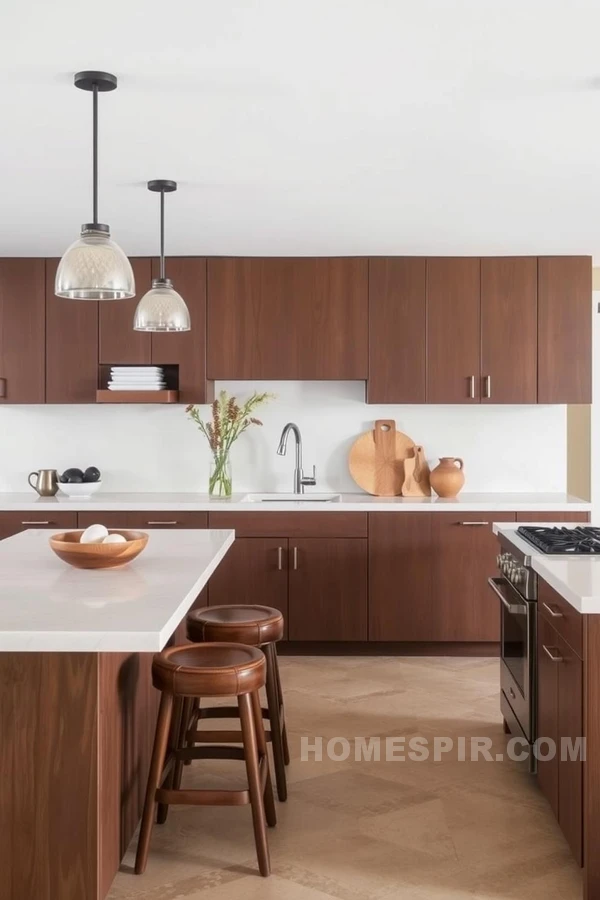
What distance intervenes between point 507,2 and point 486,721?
3.09m

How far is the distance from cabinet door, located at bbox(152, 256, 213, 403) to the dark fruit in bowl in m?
0.79

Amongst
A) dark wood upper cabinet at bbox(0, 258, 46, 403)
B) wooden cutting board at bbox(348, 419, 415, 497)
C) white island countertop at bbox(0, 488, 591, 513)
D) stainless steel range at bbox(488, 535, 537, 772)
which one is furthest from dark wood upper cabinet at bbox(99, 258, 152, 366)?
stainless steel range at bbox(488, 535, 537, 772)

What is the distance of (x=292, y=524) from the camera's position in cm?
533

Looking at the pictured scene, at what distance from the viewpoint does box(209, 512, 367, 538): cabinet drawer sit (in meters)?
5.33

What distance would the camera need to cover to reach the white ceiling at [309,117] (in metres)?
2.34

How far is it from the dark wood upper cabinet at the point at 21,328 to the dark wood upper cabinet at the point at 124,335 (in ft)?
1.30

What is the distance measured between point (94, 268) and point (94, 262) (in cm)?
2

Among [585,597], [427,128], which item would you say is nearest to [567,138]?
[427,128]

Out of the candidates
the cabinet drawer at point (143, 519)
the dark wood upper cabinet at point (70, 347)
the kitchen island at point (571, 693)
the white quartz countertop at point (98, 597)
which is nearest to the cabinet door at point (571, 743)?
the kitchen island at point (571, 693)

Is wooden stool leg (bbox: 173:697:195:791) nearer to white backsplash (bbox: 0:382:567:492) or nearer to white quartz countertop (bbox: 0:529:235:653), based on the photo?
white quartz countertop (bbox: 0:529:235:653)

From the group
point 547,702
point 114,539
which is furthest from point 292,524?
point 547,702

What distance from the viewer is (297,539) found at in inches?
210

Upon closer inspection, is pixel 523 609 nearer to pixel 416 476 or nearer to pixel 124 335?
pixel 416 476

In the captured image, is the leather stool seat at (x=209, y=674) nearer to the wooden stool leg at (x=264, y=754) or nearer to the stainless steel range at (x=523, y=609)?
the wooden stool leg at (x=264, y=754)
